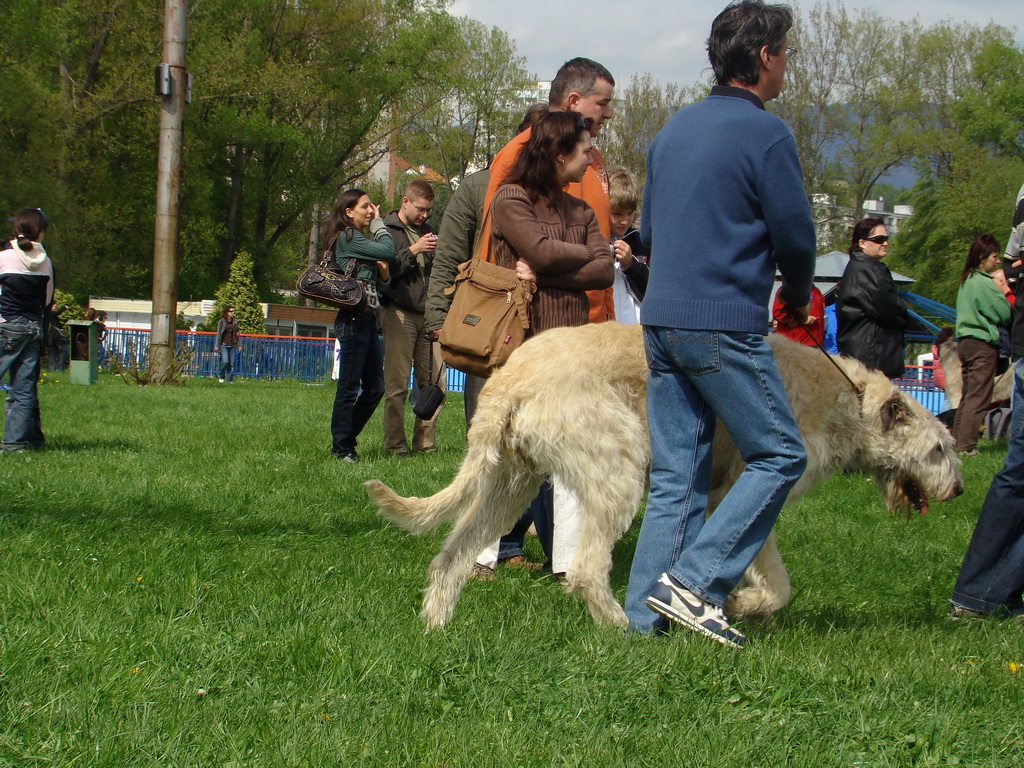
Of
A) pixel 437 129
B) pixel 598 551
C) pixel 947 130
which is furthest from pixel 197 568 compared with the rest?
pixel 947 130

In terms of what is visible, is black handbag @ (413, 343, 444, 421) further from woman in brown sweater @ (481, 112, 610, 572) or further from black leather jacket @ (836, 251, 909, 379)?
black leather jacket @ (836, 251, 909, 379)

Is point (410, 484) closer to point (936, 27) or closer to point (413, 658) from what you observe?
point (413, 658)

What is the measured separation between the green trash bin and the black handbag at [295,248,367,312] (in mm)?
13544

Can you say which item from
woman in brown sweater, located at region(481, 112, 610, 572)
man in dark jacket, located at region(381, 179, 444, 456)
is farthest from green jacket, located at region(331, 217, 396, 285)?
woman in brown sweater, located at region(481, 112, 610, 572)

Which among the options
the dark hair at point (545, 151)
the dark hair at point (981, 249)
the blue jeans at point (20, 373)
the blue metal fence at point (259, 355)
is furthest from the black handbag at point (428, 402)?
the blue metal fence at point (259, 355)

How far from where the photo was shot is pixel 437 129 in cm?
4222

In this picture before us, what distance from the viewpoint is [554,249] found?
4078mm

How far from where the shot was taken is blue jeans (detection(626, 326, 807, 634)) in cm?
326

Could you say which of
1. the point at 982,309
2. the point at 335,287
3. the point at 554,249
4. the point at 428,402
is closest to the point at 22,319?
the point at 335,287

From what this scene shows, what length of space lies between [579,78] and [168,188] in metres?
16.0

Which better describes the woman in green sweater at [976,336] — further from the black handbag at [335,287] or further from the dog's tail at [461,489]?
the dog's tail at [461,489]

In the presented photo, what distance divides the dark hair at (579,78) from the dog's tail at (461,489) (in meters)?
1.87

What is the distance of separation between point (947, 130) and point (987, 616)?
4256 centimetres

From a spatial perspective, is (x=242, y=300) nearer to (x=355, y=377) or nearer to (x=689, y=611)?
(x=355, y=377)
